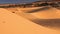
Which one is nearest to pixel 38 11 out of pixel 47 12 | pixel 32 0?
pixel 47 12

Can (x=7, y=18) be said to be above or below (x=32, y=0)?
above

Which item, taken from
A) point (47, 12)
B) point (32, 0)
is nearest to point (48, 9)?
point (47, 12)

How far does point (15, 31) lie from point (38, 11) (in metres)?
7.27

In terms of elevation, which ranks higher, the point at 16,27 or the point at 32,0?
the point at 16,27

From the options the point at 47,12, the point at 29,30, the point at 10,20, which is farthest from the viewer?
the point at 47,12

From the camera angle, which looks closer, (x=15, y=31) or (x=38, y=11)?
(x=15, y=31)

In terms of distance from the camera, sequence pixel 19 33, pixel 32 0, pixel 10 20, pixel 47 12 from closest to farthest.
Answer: pixel 19 33
pixel 10 20
pixel 47 12
pixel 32 0

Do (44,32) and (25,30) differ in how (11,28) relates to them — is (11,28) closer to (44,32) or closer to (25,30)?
(25,30)

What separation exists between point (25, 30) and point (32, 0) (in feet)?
40.7

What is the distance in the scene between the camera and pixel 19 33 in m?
3.65

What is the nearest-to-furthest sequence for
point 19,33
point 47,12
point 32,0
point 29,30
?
point 19,33 → point 29,30 → point 47,12 → point 32,0

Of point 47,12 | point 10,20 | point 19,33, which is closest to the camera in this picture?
point 19,33

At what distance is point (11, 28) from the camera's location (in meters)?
3.85

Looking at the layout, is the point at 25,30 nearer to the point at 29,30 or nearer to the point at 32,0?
the point at 29,30
